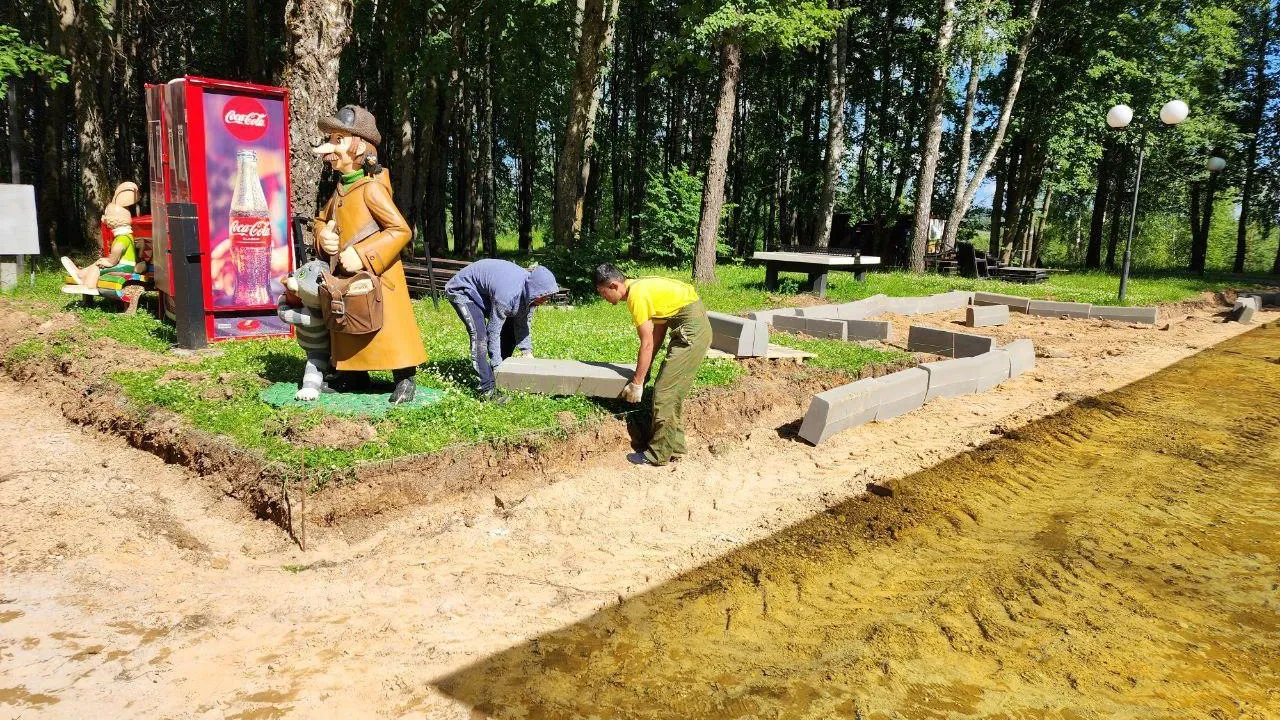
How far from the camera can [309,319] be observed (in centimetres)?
579

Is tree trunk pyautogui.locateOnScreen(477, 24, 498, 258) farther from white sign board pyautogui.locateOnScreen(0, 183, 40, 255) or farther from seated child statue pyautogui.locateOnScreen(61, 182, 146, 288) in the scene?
seated child statue pyautogui.locateOnScreen(61, 182, 146, 288)

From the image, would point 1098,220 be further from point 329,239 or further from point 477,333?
point 329,239

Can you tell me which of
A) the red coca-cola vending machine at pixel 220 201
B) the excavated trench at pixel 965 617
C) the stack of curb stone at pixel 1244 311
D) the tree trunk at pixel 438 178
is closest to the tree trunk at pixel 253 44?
the tree trunk at pixel 438 178

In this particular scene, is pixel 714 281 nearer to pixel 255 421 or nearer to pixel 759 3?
pixel 759 3

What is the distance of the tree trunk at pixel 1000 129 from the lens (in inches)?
774

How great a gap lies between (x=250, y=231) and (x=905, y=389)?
7.09m

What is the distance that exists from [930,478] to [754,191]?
2657cm

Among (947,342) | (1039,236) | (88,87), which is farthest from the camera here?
(1039,236)

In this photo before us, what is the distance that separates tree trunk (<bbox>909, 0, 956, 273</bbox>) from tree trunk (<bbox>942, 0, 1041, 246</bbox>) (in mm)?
1622

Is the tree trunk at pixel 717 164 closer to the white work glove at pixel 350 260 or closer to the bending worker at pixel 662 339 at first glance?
the bending worker at pixel 662 339

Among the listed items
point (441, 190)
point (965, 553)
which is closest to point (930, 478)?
point (965, 553)

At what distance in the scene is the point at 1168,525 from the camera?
5.08 m

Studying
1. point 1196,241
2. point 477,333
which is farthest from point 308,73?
point 1196,241

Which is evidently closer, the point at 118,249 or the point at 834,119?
the point at 118,249
